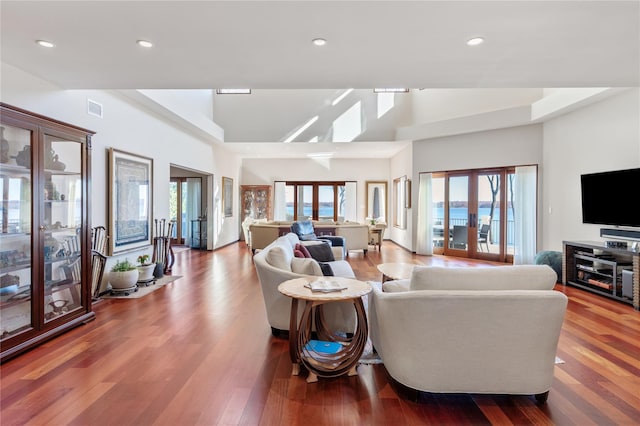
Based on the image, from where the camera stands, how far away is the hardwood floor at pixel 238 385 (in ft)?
6.79

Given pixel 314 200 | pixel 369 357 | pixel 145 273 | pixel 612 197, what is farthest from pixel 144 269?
pixel 314 200

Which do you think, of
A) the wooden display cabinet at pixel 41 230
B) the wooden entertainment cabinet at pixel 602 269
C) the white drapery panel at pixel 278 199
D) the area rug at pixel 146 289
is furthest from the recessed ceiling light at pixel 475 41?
the white drapery panel at pixel 278 199

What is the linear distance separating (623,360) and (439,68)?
3.00 metres

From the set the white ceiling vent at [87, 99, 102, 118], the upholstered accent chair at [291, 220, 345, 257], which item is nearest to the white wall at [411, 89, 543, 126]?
the upholstered accent chair at [291, 220, 345, 257]

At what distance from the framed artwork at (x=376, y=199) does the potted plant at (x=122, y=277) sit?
7.96m

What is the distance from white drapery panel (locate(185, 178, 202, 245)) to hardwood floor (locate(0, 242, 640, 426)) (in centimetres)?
605

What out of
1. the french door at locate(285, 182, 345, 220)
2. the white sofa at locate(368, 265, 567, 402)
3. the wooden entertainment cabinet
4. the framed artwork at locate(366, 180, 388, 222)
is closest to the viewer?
the white sofa at locate(368, 265, 567, 402)

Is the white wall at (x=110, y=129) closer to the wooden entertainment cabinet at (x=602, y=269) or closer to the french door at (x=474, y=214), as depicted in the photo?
the french door at (x=474, y=214)

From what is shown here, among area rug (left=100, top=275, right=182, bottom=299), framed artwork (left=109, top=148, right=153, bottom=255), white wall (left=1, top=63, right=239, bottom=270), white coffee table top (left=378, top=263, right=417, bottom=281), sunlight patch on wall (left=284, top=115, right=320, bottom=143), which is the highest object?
sunlight patch on wall (left=284, top=115, right=320, bottom=143)

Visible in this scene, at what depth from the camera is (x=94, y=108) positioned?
174 inches

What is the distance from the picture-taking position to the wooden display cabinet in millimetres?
2830

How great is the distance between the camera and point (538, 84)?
3.86m

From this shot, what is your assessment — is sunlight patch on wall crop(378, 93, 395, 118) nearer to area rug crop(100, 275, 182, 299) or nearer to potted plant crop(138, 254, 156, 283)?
area rug crop(100, 275, 182, 299)

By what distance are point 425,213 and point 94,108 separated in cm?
692
